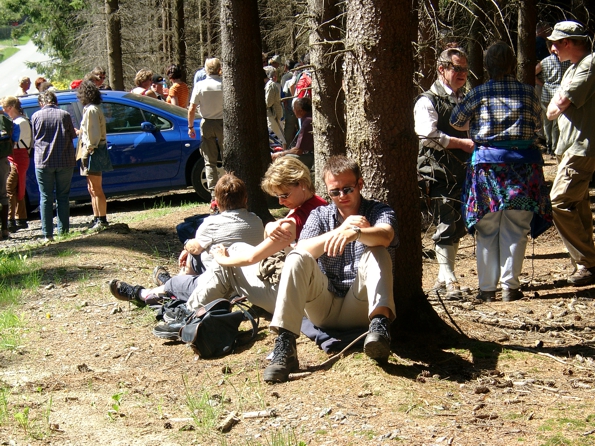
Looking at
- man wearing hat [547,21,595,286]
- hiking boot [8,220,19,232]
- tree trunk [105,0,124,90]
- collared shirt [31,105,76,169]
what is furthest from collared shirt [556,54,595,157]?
tree trunk [105,0,124,90]

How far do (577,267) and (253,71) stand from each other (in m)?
4.10

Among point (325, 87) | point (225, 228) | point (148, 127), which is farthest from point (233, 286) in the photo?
point (148, 127)

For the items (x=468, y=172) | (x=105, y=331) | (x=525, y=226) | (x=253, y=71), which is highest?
(x=253, y=71)

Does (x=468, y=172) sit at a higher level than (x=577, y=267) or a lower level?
higher

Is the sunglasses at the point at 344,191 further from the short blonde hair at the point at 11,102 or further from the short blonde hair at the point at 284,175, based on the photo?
the short blonde hair at the point at 11,102

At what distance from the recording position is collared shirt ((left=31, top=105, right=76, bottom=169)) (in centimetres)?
1030

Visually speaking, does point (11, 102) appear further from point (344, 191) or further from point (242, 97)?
point (344, 191)

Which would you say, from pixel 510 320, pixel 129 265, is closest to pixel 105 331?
pixel 129 265

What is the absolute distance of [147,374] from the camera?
511 cm

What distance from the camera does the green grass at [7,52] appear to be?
3105 inches

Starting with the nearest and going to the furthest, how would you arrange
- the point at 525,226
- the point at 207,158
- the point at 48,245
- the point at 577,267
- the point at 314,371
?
the point at 314,371
the point at 525,226
the point at 577,267
the point at 48,245
the point at 207,158

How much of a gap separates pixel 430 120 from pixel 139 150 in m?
7.03

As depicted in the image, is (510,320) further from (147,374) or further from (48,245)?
(48,245)

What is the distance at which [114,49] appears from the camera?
19781mm
